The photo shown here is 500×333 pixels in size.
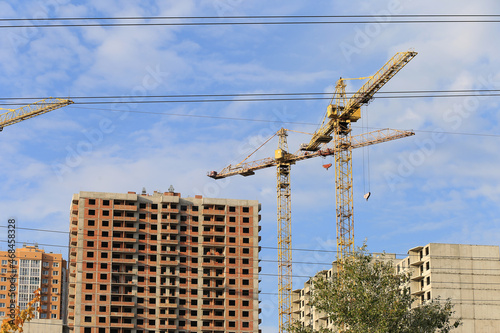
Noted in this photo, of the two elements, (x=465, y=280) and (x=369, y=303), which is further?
(x=465, y=280)

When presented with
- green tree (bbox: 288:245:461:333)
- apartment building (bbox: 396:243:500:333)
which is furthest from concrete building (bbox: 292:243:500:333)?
green tree (bbox: 288:245:461:333)

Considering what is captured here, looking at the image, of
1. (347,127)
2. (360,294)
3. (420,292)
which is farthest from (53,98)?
(360,294)

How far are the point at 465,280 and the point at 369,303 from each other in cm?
10506

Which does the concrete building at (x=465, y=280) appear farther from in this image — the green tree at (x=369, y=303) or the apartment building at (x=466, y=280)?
the green tree at (x=369, y=303)

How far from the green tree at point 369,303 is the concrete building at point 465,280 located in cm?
9147

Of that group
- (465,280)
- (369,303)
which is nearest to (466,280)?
(465,280)

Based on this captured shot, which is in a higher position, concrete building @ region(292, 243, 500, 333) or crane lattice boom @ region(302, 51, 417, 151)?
crane lattice boom @ region(302, 51, 417, 151)

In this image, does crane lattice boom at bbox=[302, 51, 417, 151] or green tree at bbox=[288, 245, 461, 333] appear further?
crane lattice boom at bbox=[302, 51, 417, 151]

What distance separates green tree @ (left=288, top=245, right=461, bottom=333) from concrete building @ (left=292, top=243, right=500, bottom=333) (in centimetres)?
9147

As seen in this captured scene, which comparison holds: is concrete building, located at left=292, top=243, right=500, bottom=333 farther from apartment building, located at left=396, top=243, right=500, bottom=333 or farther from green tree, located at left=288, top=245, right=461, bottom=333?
green tree, located at left=288, top=245, right=461, bottom=333

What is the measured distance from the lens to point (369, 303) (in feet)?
267

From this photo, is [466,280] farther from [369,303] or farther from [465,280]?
[369,303]

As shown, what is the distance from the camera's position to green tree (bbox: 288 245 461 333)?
266 feet

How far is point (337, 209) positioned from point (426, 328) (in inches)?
3811
